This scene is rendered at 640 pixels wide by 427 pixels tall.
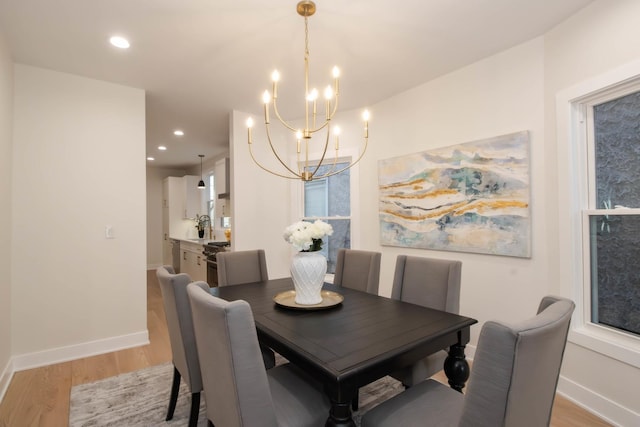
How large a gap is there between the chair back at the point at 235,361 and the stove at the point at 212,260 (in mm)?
3545

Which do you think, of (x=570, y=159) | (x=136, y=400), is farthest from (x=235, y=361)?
(x=570, y=159)

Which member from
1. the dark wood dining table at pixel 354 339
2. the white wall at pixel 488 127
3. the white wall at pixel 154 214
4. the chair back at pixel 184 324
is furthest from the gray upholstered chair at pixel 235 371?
the white wall at pixel 154 214

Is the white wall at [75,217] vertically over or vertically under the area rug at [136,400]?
over

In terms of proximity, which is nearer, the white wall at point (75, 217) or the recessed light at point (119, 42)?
the recessed light at point (119, 42)

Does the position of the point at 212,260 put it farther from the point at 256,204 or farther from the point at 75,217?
Answer: the point at 75,217

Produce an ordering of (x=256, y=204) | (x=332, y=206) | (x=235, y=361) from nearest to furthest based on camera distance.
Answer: (x=235, y=361), (x=256, y=204), (x=332, y=206)

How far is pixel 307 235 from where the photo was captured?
70.9 inches

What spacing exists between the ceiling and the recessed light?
0.04 meters

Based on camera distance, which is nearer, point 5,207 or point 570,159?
point 570,159

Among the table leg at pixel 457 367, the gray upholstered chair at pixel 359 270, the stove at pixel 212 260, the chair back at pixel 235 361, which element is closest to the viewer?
the chair back at pixel 235 361

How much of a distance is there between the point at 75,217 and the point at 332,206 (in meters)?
2.72

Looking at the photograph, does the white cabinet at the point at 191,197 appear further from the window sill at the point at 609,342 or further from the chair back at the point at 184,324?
the window sill at the point at 609,342

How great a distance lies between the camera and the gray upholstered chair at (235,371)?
1047 millimetres

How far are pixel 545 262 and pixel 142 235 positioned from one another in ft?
11.8
